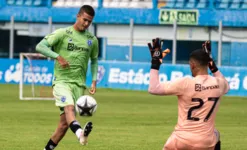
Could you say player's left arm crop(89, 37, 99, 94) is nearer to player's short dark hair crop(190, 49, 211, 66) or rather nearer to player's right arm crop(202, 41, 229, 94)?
player's right arm crop(202, 41, 229, 94)

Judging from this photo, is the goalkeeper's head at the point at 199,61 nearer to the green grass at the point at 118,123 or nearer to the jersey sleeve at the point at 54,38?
the jersey sleeve at the point at 54,38

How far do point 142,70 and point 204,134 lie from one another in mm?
25131

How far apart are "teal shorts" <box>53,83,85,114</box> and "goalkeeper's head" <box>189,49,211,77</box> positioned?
10.3ft

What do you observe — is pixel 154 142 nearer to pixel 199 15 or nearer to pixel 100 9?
pixel 199 15

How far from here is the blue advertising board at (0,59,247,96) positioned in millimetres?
31609

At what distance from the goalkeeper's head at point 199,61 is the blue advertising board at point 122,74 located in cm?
2205

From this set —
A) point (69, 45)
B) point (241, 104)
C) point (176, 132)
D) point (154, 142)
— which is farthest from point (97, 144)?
point (241, 104)

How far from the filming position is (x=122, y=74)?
35.1 meters

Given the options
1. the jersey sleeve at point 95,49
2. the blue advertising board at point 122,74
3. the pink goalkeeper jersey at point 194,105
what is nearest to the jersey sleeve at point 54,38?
the jersey sleeve at point 95,49

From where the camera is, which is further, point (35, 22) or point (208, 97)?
point (35, 22)

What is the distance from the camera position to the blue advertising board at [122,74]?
3161 cm

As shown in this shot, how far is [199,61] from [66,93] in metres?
3.31

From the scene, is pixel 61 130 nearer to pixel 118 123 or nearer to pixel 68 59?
pixel 68 59

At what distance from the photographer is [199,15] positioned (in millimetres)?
41344
